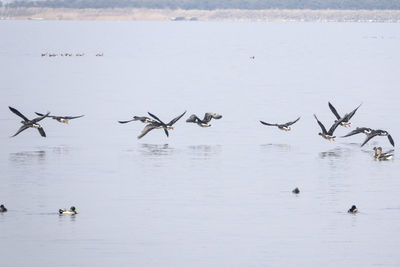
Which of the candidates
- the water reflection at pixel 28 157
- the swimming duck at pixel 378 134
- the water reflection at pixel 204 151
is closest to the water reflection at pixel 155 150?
the water reflection at pixel 204 151

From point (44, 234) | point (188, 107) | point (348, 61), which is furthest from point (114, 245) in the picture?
point (348, 61)

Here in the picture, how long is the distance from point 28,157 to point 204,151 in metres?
7.49

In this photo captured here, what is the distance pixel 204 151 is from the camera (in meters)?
43.7

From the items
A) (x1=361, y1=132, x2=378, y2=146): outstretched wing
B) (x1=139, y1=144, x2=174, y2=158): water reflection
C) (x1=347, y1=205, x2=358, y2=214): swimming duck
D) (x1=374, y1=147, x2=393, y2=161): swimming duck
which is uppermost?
(x1=361, y1=132, x2=378, y2=146): outstretched wing

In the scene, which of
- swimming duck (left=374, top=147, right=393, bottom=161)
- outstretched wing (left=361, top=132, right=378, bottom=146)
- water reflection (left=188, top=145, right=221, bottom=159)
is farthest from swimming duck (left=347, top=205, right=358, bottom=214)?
outstretched wing (left=361, top=132, right=378, bottom=146)

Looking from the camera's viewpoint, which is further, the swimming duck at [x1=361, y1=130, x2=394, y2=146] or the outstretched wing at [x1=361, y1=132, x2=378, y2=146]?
the outstretched wing at [x1=361, y1=132, x2=378, y2=146]

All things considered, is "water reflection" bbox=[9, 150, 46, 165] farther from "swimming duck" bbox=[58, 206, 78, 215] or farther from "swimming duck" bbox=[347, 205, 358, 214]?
"swimming duck" bbox=[347, 205, 358, 214]

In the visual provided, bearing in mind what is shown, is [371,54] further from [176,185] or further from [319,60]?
[176,185]

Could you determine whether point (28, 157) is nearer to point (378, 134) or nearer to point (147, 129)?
point (147, 129)

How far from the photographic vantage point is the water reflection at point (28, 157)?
40.3 m

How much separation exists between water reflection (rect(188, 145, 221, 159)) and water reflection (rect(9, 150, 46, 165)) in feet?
20.4

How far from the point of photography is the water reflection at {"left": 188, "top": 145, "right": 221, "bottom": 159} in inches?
1670

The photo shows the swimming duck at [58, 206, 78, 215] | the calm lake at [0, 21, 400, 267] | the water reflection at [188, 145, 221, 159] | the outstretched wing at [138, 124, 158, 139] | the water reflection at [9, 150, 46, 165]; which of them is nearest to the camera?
the calm lake at [0, 21, 400, 267]

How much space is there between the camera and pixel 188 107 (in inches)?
2421
